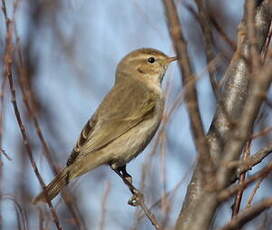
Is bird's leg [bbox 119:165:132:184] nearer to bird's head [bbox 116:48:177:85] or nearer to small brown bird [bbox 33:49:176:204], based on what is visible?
small brown bird [bbox 33:49:176:204]

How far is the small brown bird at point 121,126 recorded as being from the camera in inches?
188

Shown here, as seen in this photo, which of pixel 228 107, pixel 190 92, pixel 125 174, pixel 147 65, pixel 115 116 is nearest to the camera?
pixel 190 92

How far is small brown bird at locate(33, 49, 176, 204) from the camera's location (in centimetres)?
477

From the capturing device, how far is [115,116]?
5223mm

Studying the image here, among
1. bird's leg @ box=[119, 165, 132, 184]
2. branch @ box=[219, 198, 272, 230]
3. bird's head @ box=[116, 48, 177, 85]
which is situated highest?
bird's head @ box=[116, 48, 177, 85]

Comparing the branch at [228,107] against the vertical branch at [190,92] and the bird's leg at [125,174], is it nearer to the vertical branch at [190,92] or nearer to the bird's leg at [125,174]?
the vertical branch at [190,92]

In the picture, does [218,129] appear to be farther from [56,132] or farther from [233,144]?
[56,132]

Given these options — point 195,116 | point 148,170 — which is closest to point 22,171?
point 148,170

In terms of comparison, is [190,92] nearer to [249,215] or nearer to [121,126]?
[249,215]

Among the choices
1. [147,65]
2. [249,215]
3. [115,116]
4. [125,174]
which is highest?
[147,65]

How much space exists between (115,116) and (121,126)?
0.50ft

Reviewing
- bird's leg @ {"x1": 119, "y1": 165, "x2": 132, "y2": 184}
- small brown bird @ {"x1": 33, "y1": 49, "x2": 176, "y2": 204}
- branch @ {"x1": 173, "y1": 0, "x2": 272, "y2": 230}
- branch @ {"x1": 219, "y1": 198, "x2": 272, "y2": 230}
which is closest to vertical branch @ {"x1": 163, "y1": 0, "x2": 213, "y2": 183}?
branch @ {"x1": 219, "y1": 198, "x2": 272, "y2": 230}

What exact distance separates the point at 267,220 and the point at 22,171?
3.72m

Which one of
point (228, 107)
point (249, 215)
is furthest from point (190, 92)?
point (228, 107)
